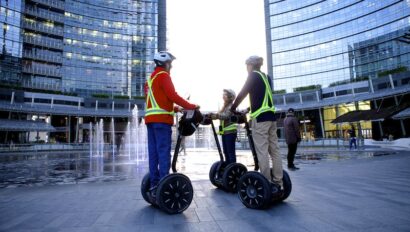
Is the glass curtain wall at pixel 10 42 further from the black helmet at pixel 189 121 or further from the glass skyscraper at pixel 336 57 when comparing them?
the black helmet at pixel 189 121

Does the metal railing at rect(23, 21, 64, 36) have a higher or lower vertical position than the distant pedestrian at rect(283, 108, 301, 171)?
higher

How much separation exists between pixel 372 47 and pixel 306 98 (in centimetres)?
1714

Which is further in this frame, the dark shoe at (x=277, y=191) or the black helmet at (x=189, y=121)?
the black helmet at (x=189, y=121)

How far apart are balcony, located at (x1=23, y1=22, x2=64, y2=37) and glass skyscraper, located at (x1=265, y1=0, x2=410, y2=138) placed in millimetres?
56504

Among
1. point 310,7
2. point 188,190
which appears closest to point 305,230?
point 188,190

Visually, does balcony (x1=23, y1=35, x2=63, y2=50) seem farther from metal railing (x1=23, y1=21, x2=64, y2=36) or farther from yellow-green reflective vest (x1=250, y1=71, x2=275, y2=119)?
yellow-green reflective vest (x1=250, y1=71, x2=275, y2=119)

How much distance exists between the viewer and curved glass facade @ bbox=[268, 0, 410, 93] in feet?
170

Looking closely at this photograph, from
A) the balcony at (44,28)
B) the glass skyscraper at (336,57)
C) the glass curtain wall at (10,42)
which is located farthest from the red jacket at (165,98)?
the balcony at (44,28)

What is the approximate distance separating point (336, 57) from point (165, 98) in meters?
67.3

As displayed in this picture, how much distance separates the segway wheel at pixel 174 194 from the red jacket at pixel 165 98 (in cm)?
91

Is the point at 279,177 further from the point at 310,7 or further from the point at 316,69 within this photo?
the point at 310,7

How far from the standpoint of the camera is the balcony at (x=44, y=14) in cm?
6025

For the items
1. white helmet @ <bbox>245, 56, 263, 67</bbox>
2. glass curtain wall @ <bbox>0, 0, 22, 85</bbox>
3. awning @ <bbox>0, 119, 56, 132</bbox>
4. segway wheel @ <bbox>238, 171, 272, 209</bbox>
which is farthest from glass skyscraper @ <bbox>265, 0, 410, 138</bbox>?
glass curtain wall @ <bbox>0, 0, 22, 85</bbox>

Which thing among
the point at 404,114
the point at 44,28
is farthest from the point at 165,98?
the point at 44,28
